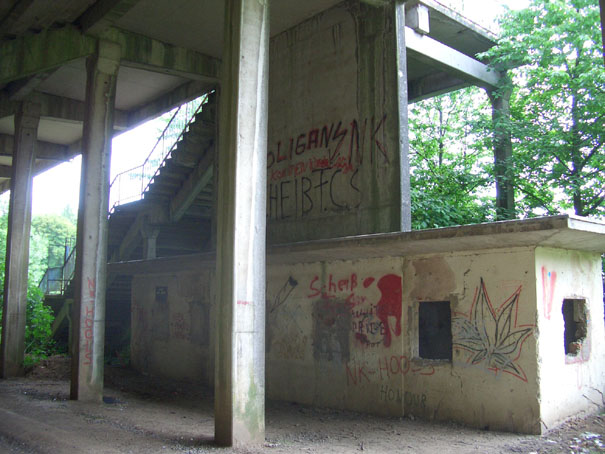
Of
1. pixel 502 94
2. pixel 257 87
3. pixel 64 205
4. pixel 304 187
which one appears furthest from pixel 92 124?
pixel 64 205

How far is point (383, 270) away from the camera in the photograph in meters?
9.58

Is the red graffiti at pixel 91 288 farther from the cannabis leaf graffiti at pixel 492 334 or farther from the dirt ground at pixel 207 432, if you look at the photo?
the cannabis leaf graffiti at pixel 492 334

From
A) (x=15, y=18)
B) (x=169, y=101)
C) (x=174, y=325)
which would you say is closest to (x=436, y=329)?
(x=174, y=325)

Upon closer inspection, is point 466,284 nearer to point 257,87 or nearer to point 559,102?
point 257,87

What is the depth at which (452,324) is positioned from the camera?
858cm

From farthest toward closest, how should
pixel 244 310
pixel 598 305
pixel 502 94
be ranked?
pixel 502 94 < pixel 598 305 < pixel 244 310

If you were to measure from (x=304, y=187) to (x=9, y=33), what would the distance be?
772 cm

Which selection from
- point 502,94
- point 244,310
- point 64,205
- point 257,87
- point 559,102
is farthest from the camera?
point 64,205

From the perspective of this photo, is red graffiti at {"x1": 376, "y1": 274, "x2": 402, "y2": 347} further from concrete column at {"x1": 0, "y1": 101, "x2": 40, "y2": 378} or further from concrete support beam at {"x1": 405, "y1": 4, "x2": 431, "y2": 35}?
concrete column at {"x1": 0, "y1": 101, "x2": 40, "y2": 378}

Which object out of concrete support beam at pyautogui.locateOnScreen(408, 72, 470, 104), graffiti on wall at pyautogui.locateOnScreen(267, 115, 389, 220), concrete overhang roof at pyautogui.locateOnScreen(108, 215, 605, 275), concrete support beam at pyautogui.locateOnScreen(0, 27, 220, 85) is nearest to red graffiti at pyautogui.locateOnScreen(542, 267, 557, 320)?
concrete overhang roof at pyautogui.locateOnScreen(108, 215, 605, 275)

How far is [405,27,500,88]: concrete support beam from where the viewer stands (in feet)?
39.3

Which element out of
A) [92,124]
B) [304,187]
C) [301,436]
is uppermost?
[92,124]

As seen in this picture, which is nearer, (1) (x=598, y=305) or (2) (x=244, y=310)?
(2) (x=244, y=310)

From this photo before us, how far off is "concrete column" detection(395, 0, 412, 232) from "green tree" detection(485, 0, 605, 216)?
12.8 ft
